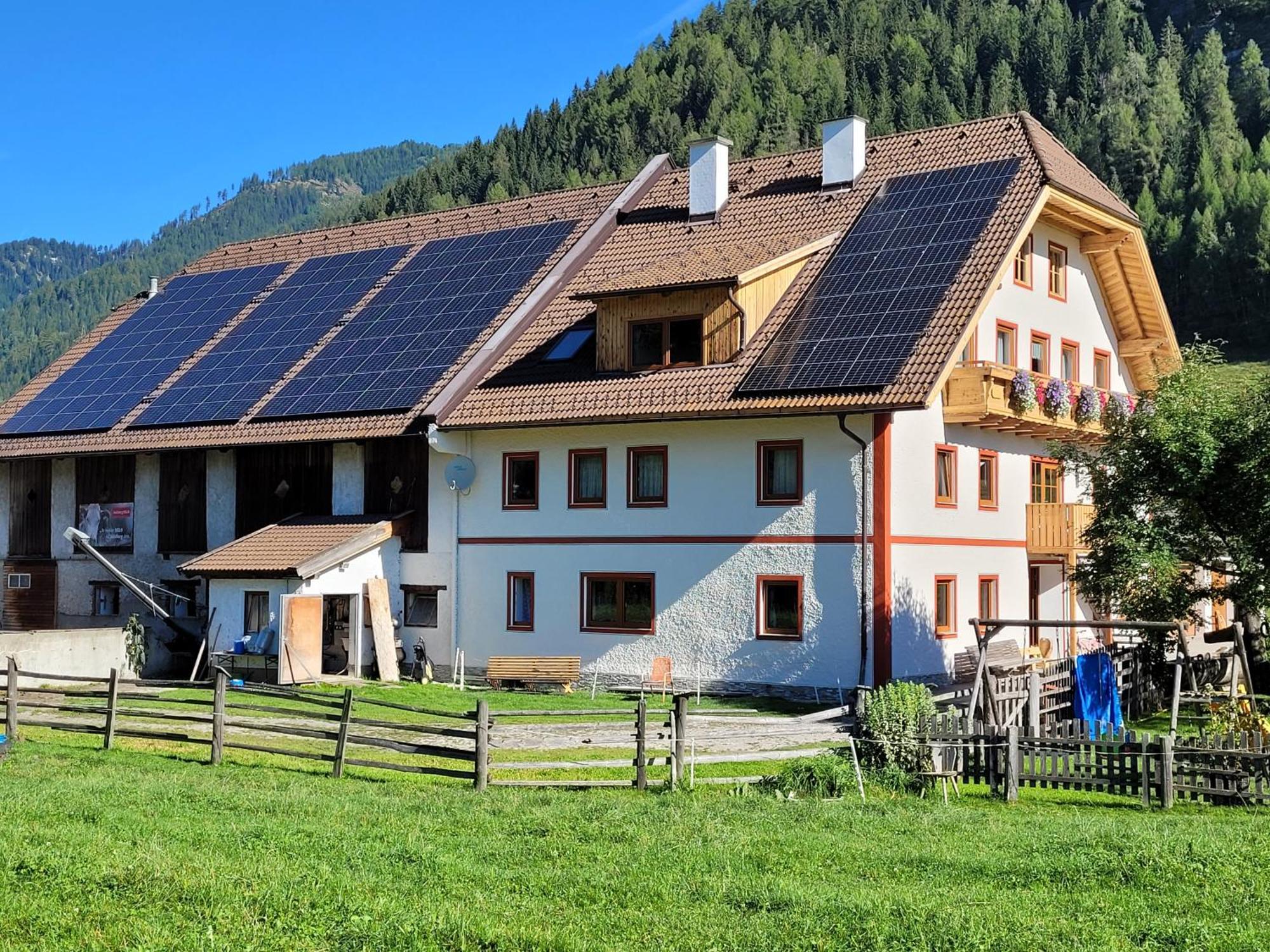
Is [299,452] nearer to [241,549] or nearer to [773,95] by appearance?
[241,549]

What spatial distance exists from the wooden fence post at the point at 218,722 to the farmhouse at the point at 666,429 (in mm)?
10118

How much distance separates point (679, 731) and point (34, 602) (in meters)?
25.0

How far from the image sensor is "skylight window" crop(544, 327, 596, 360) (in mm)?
32594

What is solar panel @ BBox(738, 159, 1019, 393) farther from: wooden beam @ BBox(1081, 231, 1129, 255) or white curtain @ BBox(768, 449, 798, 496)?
wooden beam @ BBox(1081, 231, 1129, 255)

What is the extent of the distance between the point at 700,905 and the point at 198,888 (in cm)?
387

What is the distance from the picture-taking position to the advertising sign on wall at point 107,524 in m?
37.4

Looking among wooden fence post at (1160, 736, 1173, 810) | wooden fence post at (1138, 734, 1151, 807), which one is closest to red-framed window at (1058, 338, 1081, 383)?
wooden fence post at (1138, 734, 1151, 807)

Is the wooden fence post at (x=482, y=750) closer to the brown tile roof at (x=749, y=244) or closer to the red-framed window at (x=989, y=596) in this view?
the brown tile roof at (x=749, y=244)

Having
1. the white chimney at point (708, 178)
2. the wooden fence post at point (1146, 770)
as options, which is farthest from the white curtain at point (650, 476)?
the wooden fence post at point (1146, 770)

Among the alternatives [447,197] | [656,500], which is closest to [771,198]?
[656,500]

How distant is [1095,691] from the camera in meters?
27.2

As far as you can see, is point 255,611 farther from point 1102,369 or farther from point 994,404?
point 1102,369

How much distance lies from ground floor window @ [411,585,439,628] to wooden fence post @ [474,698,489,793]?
47.7 feet

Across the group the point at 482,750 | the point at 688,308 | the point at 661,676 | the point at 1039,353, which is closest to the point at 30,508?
the point at 661,676
